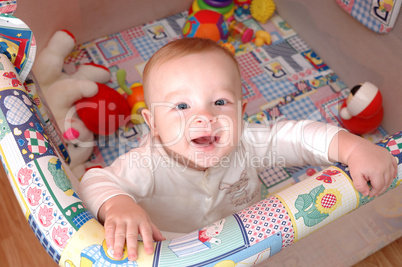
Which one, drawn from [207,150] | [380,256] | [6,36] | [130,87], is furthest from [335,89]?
[6,36]

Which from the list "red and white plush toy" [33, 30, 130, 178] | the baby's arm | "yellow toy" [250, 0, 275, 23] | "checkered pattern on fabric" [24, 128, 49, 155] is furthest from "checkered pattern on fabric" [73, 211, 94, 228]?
"yellow toy" [250, 0, 275, 23]

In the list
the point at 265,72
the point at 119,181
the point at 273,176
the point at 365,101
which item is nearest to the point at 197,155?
the point at 119,181

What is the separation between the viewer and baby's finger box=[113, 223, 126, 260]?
18.5 inches

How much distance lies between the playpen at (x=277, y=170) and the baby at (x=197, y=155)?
0.04 m

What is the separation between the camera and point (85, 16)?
3.96 ft

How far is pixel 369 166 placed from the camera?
556mm

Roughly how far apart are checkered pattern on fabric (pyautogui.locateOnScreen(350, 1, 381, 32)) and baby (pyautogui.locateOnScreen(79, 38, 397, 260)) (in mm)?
427

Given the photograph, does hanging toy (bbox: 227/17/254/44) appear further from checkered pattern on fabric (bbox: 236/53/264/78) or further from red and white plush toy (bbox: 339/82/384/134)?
red and white plush toy (bbox: 339/82/384/134)

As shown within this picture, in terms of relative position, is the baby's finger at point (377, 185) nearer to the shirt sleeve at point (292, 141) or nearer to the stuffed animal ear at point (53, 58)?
the shirt sleeve at point (292, 141)

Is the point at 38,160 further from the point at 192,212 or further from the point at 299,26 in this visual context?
the point at 299,26

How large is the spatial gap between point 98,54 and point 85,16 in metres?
0.12

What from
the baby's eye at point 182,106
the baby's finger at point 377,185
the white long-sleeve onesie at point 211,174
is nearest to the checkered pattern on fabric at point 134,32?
the white long-sleeve onesie at point 211,174

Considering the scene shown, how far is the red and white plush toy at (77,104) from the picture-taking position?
993 millimetres

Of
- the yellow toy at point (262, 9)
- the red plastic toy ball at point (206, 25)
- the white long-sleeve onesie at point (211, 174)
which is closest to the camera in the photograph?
the white long-sleeve onesie at point (211, 174)
